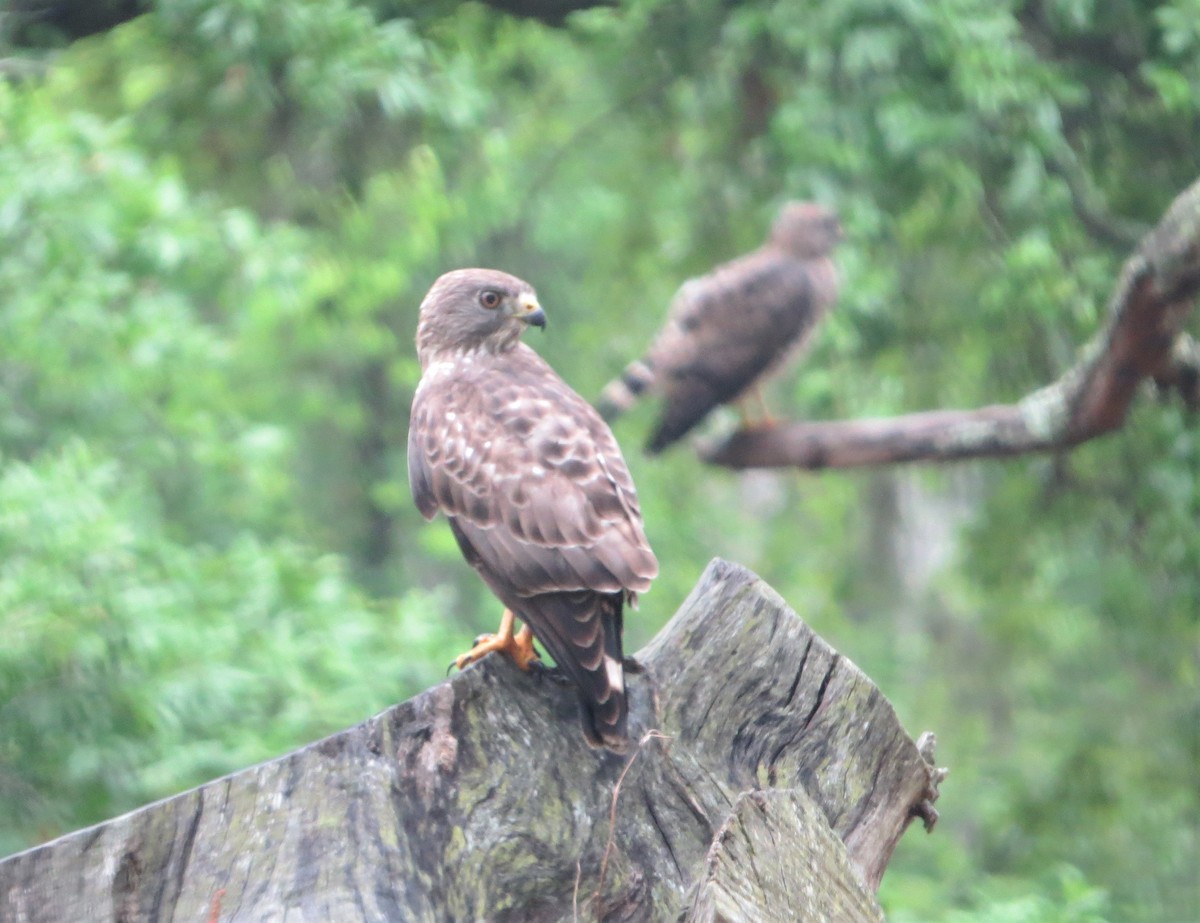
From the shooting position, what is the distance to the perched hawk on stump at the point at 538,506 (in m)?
2.80

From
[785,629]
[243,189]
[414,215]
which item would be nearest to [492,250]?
[414,215]

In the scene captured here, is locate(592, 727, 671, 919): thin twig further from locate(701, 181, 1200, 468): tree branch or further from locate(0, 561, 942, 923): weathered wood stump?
locate(701, 181, 1200, 468): tree branch

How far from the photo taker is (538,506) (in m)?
3.07

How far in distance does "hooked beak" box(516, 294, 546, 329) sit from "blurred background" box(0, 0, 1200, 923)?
1.57 m

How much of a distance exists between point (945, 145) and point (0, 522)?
3422 millimetres

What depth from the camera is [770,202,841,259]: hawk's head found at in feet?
21.9

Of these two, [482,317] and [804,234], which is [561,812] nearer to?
[482,317]

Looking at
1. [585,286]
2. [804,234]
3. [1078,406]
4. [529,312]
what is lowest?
[585,286]

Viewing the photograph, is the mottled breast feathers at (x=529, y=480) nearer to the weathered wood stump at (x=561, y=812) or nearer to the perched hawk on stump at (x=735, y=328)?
the weathered wood stump at (x=561, y=812)

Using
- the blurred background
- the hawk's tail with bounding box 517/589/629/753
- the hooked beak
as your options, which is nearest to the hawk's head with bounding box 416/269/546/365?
the hooked beak

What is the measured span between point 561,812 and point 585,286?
25.0 ft

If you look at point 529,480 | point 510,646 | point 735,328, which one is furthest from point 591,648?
point 735,328

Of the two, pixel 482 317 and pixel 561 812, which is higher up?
pixel 482 317

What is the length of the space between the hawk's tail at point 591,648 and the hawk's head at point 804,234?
153 inches
